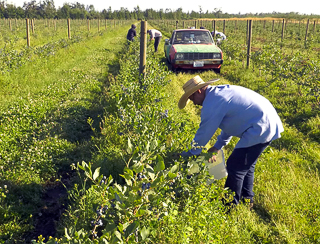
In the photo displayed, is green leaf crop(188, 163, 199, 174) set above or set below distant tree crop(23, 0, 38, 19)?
below

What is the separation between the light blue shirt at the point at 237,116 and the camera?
9.36 feet

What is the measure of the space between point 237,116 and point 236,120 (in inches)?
1.9

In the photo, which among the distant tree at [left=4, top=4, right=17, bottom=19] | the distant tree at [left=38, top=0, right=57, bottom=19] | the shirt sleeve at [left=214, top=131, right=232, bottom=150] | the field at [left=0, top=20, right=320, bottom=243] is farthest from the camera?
the distant tree at [left=38, top=0, right=57, bottom=19]

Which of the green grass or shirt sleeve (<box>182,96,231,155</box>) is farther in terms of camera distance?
the green grass

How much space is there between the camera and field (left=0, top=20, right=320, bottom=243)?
212 cm

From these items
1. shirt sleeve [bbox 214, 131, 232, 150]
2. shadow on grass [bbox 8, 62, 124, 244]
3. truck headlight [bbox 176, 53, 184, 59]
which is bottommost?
shadow on grass [bbox 8, 62, 124, 244]

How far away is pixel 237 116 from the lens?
296 centimetres

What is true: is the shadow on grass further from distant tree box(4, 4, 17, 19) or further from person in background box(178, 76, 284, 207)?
distant tree box(4, 4, 17, 19)

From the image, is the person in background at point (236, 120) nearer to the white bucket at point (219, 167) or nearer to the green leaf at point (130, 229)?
the white bucket at point (219, 167)

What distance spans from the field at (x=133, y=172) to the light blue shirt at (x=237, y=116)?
14.8 inches

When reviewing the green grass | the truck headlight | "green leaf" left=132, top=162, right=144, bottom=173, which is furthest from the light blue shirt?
the truck headlight

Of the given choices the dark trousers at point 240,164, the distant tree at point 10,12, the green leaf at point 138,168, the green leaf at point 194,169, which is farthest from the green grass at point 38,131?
the distant tree at point 10,12

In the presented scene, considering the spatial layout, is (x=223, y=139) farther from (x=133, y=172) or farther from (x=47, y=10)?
(x=47, y=10)

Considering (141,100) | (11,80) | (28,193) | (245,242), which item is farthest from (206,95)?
(11,80)
